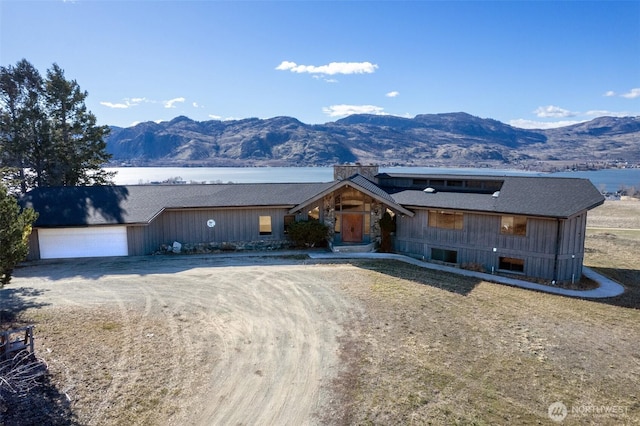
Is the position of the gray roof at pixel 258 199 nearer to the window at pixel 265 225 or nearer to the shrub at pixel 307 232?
the window at pixel 265 225

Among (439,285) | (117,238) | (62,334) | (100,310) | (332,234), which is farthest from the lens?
(332,234)

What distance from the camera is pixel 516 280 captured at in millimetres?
18156

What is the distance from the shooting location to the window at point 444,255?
67.5 ft

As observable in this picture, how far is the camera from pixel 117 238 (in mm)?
19906

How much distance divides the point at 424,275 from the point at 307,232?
7.32 metres

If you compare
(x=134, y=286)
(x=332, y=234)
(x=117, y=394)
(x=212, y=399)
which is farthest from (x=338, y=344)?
(x=332, y=234)

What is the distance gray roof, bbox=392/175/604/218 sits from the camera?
57.6ft

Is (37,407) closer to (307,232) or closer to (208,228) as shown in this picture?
(208,228)

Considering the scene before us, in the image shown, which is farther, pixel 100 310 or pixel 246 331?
pixel 100 310

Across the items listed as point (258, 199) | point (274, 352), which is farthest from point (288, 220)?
point (274, 352)

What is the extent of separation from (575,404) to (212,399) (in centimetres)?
787

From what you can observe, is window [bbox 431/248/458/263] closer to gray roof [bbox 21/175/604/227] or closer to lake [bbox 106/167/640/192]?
gray roof [bbox 21/175/604/227]

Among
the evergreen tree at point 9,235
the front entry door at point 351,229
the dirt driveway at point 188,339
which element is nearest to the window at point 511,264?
the front entry door at point 351,229

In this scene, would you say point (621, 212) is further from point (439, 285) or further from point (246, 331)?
point (246, 331)
